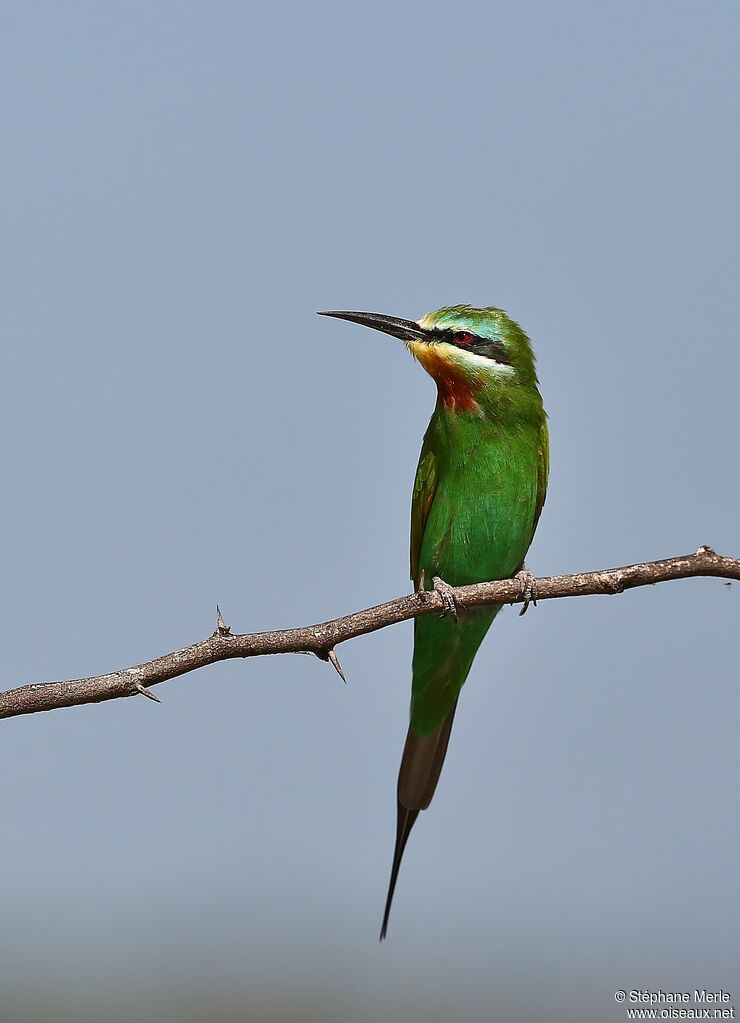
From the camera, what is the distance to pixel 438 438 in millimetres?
3789

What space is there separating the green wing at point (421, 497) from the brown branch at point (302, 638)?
1319 mm

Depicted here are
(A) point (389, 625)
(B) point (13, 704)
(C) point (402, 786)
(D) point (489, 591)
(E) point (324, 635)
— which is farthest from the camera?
(C) point (402, 786)

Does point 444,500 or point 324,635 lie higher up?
point 444,500

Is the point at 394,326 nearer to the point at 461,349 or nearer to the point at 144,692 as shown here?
the point at 461,349

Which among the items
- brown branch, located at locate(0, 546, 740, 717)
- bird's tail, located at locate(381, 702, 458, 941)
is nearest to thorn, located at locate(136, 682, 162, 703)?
brown branch, located at locate(0, 546, 740, 717)

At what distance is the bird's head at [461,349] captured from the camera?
12.1 ft

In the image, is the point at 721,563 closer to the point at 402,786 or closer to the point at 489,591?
the point at 489,591

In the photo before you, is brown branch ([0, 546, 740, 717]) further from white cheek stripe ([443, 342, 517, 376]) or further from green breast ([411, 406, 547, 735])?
white cheek stripe ([443, 342, 517, 376])

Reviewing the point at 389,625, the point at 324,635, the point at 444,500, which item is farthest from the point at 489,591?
the point at 444,500

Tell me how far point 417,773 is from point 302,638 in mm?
1477

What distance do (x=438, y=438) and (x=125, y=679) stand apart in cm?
187

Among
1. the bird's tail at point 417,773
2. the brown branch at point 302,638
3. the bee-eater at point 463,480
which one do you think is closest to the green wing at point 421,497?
the bee-eater at point 463,480

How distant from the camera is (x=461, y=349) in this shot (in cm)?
372

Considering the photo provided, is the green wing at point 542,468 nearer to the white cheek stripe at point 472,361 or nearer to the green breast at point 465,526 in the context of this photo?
the green breast at point 465,526
